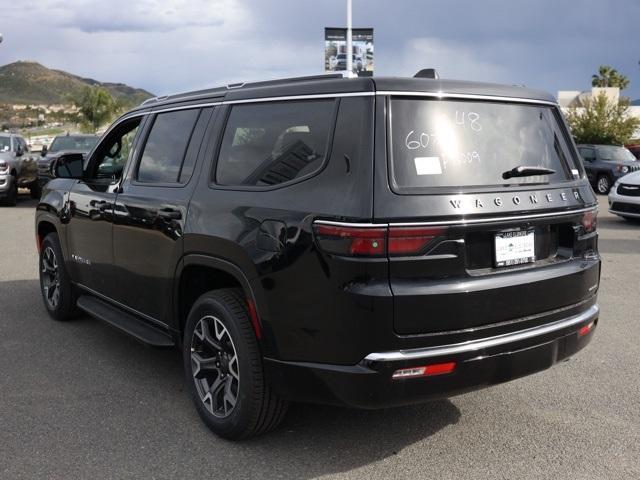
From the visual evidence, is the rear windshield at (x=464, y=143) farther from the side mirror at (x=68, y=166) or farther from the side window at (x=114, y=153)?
the side mirror at (x=68, y=166)

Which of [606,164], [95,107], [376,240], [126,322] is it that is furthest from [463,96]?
[95,107]

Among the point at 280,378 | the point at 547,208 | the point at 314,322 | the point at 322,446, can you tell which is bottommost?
the point at 322,446

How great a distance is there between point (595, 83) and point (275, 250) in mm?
A: 81581

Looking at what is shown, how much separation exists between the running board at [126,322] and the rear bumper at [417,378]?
1.20 metres

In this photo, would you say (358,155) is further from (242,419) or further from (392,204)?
(242,419)

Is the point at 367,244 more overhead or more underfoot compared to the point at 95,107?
more underfoot

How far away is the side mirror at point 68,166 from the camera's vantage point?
5.44 meters

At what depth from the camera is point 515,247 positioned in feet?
10.5

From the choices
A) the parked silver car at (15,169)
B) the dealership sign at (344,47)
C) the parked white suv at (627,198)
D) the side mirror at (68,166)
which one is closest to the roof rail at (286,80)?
the side mirror at (68,166)

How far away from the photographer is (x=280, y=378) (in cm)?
318

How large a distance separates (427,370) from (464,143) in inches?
43.4

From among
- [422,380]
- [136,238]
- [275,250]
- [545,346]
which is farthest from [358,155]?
[136,238]

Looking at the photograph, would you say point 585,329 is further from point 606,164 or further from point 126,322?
point 606,164

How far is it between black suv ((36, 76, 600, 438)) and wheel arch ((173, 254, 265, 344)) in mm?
12
